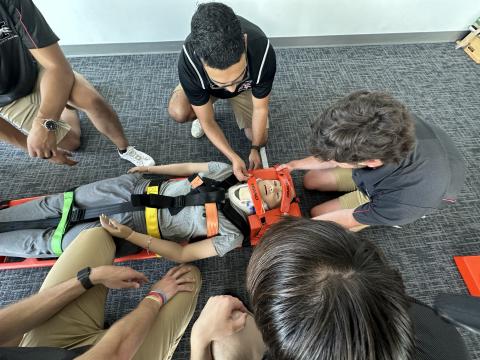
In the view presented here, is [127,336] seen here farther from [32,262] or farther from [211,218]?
[32,262]

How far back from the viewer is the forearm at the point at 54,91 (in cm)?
140

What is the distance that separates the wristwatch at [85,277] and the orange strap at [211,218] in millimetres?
499

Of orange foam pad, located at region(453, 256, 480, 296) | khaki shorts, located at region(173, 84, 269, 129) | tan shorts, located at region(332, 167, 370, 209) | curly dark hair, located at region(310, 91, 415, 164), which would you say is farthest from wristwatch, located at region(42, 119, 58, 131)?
orange foam pad, located at region(453, 256, 480, 296)

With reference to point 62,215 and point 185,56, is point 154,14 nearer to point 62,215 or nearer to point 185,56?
point 185,56

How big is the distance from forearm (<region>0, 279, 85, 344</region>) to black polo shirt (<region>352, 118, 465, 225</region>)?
117cm

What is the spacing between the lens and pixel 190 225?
1378 mm

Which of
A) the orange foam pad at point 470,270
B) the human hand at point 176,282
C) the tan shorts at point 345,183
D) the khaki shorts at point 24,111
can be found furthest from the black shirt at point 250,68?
the orange foam pad at point 470,270

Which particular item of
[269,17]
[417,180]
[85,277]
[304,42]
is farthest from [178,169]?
[304,42]

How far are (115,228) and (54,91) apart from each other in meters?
0.75

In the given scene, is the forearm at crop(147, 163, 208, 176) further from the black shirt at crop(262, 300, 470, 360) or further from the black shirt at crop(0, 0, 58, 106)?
the black shirt at crop(262, 300, 470, 360)

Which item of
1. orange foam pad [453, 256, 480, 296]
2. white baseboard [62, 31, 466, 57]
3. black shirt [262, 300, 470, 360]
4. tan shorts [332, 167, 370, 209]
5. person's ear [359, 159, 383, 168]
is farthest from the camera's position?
white baseboard [62, 31, 466, 57]

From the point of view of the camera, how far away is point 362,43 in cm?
244

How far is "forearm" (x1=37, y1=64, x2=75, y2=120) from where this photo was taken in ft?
4.60

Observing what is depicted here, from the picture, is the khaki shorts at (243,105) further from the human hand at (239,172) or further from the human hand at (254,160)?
the human hand at (239,172)
